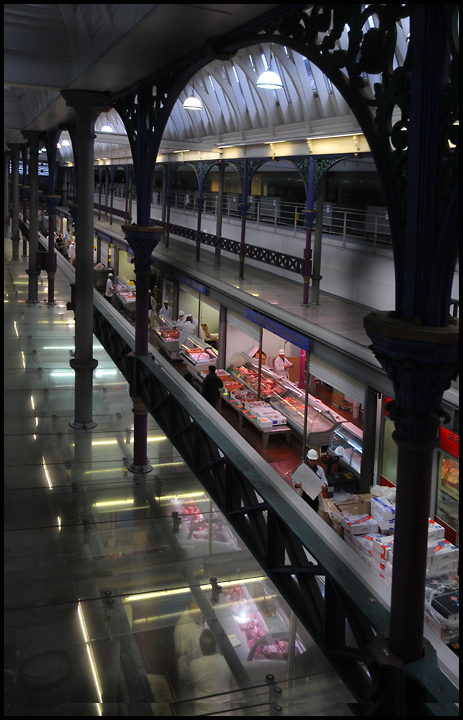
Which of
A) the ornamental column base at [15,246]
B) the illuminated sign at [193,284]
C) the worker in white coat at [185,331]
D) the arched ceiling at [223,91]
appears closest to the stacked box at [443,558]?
the arched ceiling at [223,91]

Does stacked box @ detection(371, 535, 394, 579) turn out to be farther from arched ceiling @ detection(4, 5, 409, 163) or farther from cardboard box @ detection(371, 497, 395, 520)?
arched ceiling @ detection(4, 5, 409, 163)

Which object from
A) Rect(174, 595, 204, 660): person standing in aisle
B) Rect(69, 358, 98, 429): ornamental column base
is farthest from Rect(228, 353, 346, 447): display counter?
Rect(174, 595, 204, 660): person standing in aisle

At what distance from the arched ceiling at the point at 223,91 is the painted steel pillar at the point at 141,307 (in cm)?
192

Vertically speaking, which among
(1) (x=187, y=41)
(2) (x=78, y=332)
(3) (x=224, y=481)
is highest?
(1) (x=187, y=41)

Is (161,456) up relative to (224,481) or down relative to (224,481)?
down

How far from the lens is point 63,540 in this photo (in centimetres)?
724

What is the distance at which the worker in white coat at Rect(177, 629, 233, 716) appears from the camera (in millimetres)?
4746

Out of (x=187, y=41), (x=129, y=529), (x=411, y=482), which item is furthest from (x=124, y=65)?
(x=411, y=482)

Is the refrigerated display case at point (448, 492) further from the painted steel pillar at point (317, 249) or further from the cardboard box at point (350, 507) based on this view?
the painted steel pillar at point (317, 249)

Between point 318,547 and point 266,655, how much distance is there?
5.68ft

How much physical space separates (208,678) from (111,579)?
179 centimetres

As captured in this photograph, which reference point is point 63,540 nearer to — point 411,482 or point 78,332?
point 78,332

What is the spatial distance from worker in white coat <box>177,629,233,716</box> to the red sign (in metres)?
Result: 5.89

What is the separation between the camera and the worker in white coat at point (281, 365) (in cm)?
1769
